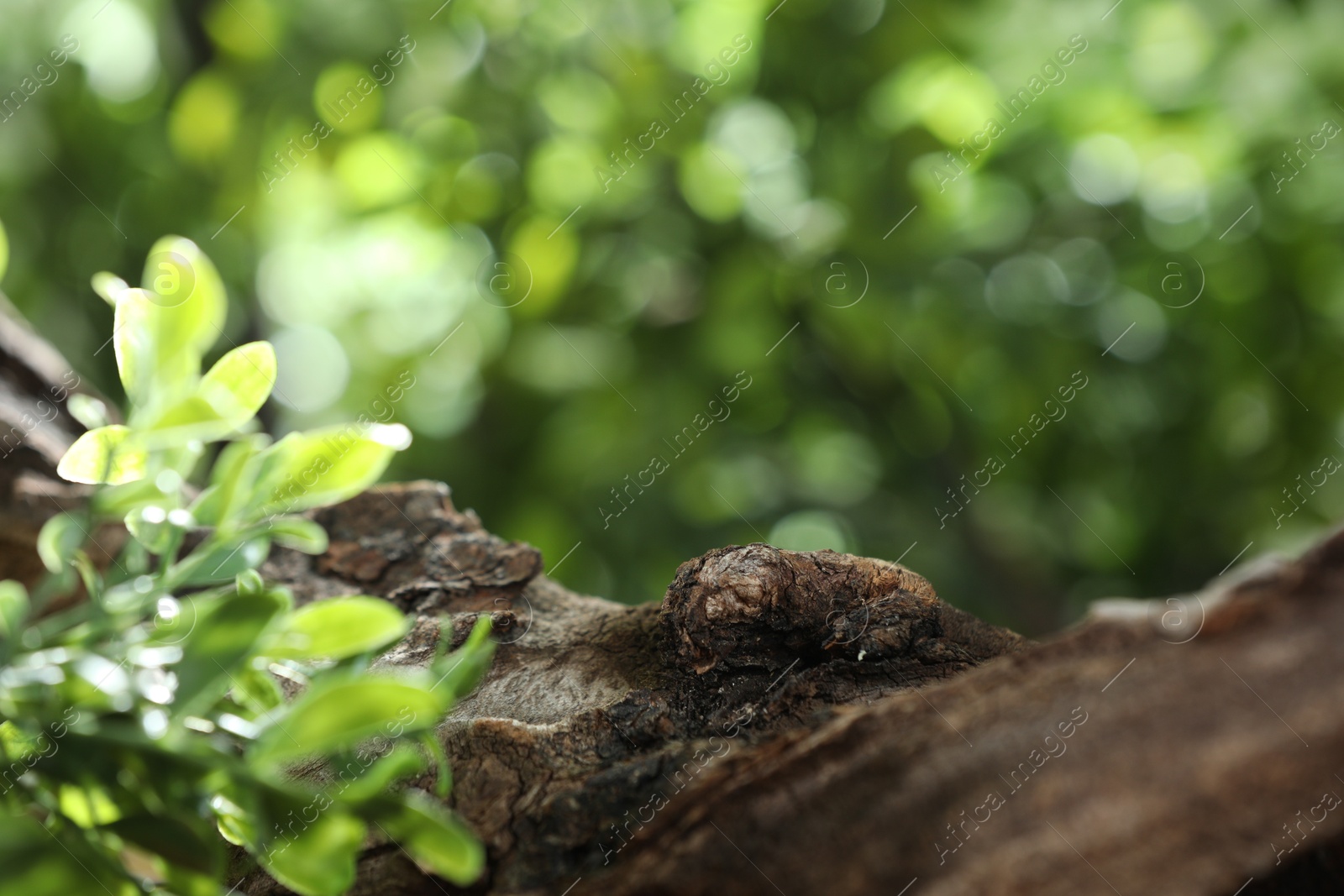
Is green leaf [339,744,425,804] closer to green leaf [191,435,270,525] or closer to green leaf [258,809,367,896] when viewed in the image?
green leaf [258,809,367,896]

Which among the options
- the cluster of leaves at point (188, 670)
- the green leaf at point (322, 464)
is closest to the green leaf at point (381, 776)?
the cluster of leaves at point (188, 670)

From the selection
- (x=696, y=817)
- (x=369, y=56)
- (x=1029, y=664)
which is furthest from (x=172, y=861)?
(x=369, y=56)

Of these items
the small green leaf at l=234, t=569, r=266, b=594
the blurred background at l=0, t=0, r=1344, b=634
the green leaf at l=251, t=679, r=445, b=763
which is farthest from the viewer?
the blurred background at l=0, t=0, r=1344, b=634

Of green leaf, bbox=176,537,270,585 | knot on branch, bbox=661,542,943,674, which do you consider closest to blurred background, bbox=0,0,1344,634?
knot on branch, bbox=661,542,943,674

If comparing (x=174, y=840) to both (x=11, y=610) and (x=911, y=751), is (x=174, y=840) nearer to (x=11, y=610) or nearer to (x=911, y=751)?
(x=11, y=610)

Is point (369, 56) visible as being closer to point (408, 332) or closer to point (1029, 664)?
point (408, 332)

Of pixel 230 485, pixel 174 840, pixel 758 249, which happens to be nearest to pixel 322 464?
pixel 230 485
